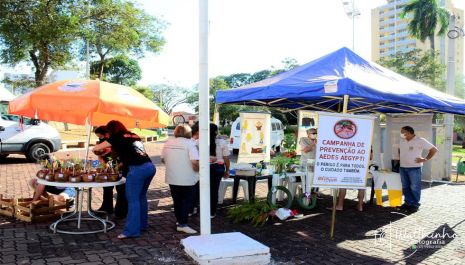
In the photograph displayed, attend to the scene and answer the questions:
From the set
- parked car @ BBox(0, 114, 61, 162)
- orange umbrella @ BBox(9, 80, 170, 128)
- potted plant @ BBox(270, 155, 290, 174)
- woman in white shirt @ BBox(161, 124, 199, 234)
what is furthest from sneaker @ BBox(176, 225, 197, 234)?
parked car @ BBox(0, 114, 61, 162)

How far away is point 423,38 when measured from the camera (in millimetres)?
37344

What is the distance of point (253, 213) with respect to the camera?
6.50 metres

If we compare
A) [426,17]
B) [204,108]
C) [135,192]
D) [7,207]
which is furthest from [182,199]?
[426,17]

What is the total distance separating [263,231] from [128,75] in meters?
58.0

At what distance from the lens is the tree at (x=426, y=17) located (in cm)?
3631

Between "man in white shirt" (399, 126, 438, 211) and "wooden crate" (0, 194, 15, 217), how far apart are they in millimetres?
6724

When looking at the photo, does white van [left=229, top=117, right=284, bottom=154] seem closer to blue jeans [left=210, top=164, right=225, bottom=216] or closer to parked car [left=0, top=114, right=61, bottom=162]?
parked car [left=0, top=114, right=61, bottom=162]

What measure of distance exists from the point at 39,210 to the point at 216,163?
2687 mm

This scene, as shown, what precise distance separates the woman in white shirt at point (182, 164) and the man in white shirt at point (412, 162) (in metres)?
4.33

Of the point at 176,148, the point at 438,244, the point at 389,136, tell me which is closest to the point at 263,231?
the point at 176,148

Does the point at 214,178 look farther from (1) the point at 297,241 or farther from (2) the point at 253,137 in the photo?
(2) the point at 253,137

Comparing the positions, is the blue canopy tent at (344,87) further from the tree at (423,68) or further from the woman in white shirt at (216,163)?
the tree at (423,68)

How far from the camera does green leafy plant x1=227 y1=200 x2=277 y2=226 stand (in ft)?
21.2

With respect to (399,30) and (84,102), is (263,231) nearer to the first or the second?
(84,102)
